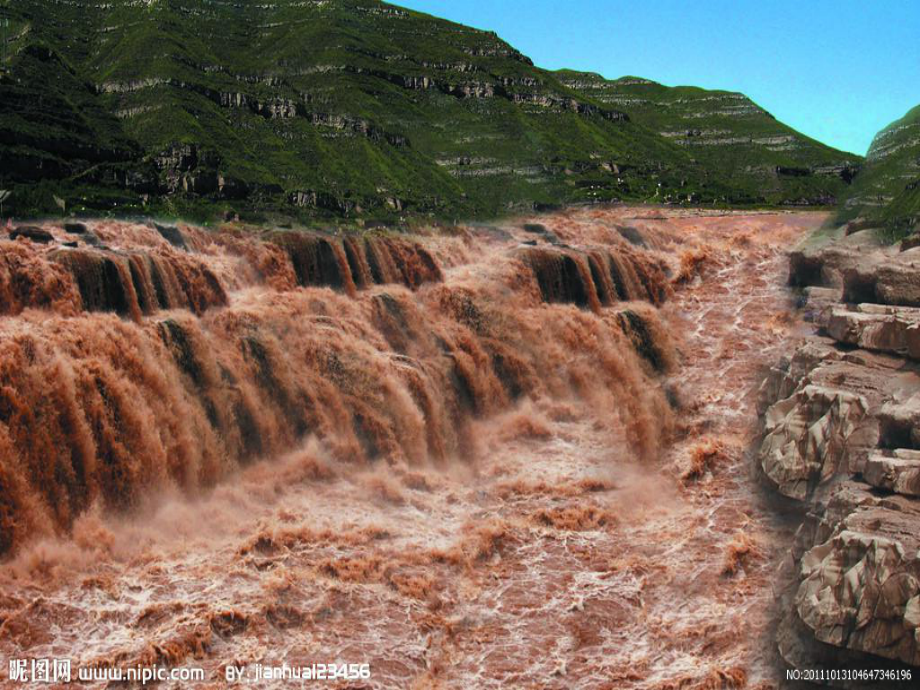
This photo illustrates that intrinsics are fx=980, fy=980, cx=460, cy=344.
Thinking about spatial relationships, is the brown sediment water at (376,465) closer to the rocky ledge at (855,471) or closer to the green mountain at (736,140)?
the rocky ledge at (855,471)

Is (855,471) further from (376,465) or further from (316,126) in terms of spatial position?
(316,126)

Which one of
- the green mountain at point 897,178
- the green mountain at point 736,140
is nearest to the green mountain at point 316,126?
the green mountain at point 736,140

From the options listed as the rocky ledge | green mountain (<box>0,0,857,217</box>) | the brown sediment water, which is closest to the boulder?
the brown sediment water

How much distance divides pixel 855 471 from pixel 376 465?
11.9 metres

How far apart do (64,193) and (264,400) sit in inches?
847

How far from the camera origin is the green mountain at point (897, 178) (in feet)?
81.0

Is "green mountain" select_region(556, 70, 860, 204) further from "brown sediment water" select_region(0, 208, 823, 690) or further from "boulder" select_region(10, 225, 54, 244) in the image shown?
"boulder" select_region(10, 225, 54, 244)

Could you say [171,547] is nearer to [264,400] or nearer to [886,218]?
[264,400]

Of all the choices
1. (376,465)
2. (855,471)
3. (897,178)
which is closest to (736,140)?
(897,178)

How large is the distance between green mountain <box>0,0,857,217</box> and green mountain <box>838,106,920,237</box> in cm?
2631

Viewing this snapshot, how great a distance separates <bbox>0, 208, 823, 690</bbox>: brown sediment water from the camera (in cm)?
1676

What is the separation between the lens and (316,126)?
66.8 m

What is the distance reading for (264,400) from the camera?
23953 mm

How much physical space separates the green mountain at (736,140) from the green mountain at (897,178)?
47.7 m
